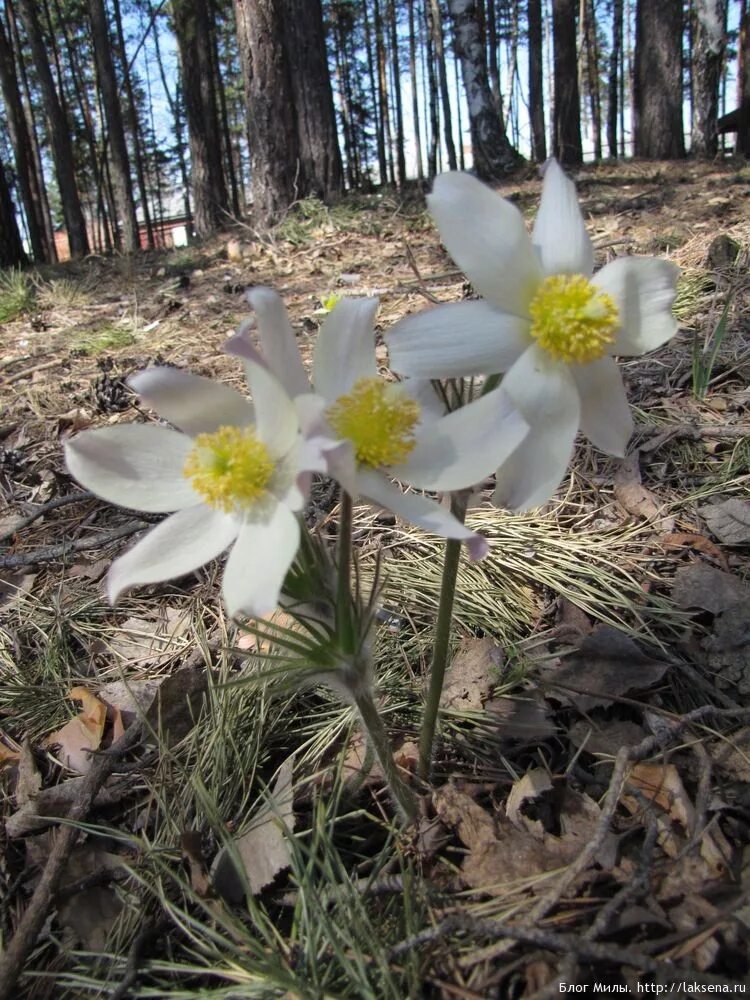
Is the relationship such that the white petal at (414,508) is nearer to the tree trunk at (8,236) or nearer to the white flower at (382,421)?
the white flower at (382,421)

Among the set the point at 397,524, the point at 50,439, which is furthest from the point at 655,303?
the point at 50,439

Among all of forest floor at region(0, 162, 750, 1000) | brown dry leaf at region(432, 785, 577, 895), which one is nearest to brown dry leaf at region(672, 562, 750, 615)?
forest floor at region(0, 162, 750, 1000)

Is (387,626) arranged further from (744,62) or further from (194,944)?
(744,62)

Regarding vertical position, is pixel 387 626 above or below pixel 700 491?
below

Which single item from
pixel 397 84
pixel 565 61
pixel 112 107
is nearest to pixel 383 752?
pixel 112 107

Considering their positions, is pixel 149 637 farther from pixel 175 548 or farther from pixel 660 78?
pixel 660 78
